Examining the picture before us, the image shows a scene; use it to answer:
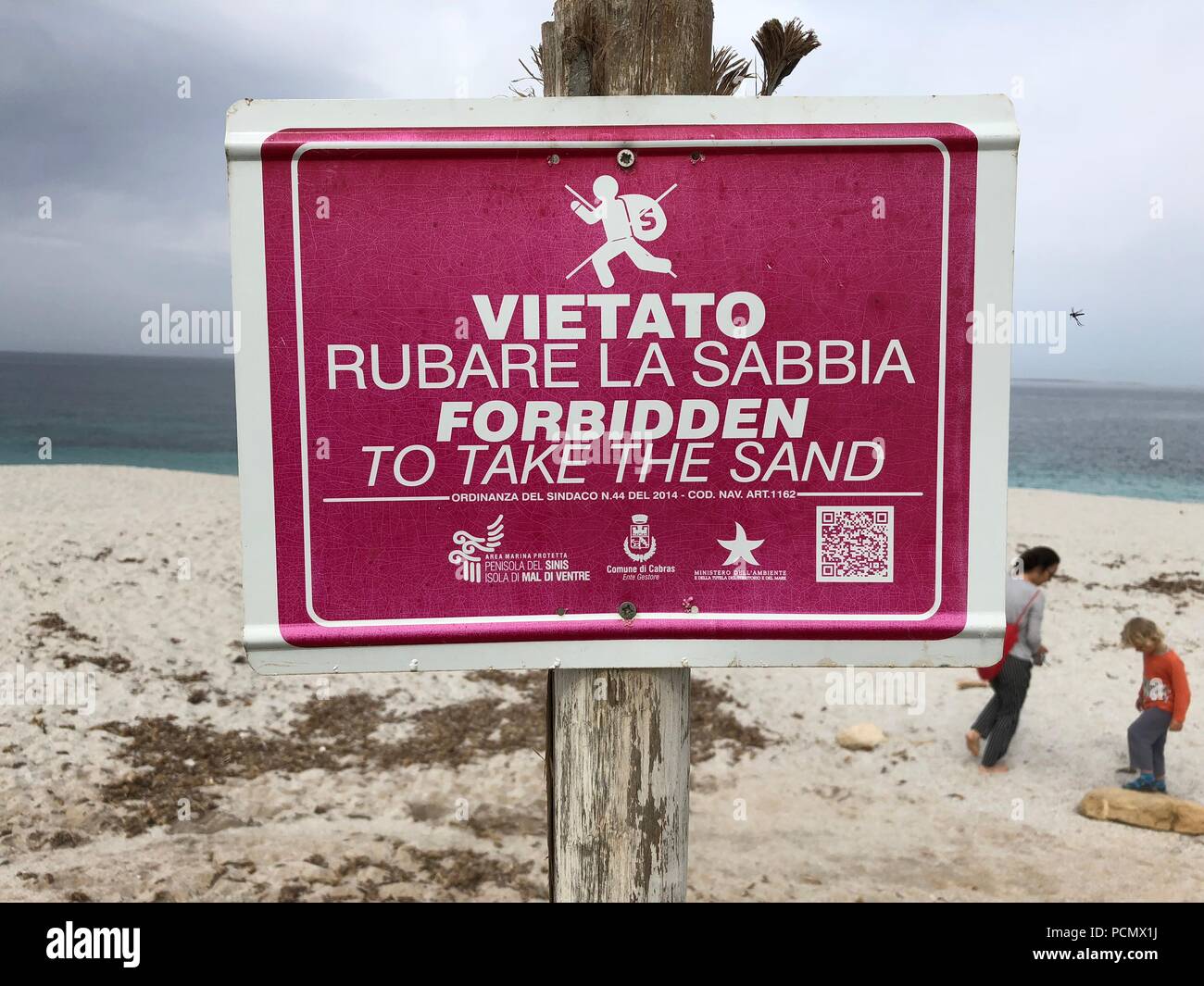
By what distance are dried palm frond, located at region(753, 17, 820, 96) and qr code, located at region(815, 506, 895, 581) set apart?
1.07 m

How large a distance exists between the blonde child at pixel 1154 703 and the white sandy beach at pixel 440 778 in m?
0.40

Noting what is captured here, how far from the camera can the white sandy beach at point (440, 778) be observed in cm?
545

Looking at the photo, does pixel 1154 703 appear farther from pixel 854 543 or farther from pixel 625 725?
pixel 625 725

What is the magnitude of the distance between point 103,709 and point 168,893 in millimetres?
3193

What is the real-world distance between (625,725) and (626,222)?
3.92 ft

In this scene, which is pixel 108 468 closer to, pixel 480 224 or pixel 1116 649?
pixel 1116 649

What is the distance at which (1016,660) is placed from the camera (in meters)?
7.19

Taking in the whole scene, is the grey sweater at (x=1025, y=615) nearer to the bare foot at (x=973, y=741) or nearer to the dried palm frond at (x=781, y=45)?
the bare foot at (x=973, y=741)

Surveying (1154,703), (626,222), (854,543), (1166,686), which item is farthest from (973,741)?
(626,222)

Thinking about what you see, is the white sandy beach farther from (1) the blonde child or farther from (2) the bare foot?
(1) the blonde child

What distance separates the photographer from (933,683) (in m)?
9.05

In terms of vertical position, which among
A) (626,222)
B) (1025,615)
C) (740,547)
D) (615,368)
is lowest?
(1025,615)

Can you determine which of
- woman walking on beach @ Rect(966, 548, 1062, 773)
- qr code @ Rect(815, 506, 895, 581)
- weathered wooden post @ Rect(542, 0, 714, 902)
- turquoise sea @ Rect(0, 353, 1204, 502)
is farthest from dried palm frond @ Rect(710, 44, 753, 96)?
turquoise sea @ Rect(0, 353, 1204, 502)
